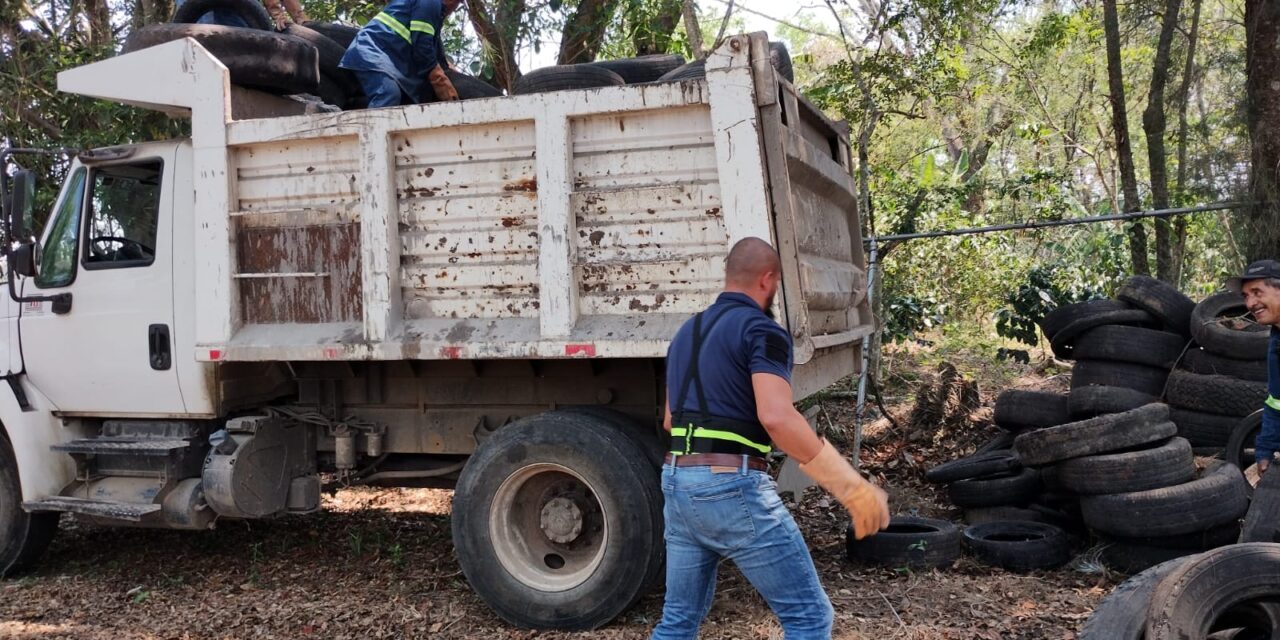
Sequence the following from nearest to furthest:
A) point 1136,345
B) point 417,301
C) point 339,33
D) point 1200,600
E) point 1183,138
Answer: point 1200,600, point 417,301, point 1136,345, point 339,33, point 1183,138

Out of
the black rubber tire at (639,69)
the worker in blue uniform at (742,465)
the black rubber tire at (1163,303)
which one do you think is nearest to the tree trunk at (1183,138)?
the black rubber tire at (1163,303)

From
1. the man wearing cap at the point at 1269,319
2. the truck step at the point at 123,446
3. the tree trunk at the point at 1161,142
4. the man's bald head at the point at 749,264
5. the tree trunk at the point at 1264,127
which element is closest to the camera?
the man's bald head at the point at 749,264

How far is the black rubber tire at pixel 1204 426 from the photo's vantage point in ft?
19.8

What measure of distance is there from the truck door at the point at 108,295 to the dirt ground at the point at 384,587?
1.12 metres

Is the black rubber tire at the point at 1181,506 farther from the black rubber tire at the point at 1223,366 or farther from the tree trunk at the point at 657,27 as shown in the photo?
the tree trunk at the point at 657,27

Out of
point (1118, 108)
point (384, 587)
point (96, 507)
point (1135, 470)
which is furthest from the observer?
point (1118, 108)

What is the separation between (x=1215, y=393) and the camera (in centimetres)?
605

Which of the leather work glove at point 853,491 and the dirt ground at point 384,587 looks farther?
the dirt ground at point 384,587

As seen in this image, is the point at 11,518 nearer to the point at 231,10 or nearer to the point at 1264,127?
the point at 231,10

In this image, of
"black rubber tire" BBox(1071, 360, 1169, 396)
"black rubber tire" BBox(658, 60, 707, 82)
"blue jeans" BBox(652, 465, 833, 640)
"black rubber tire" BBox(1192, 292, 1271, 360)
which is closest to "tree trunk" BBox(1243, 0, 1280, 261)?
"black rubber tire" BBox(1192, 292, 1271, 360)

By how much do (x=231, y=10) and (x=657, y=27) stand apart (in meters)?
5.24

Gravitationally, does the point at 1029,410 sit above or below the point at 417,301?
below

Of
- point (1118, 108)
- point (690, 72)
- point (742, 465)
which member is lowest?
point (742, 465)

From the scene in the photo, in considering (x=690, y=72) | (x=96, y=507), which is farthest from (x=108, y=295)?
(x=690, y=72)
